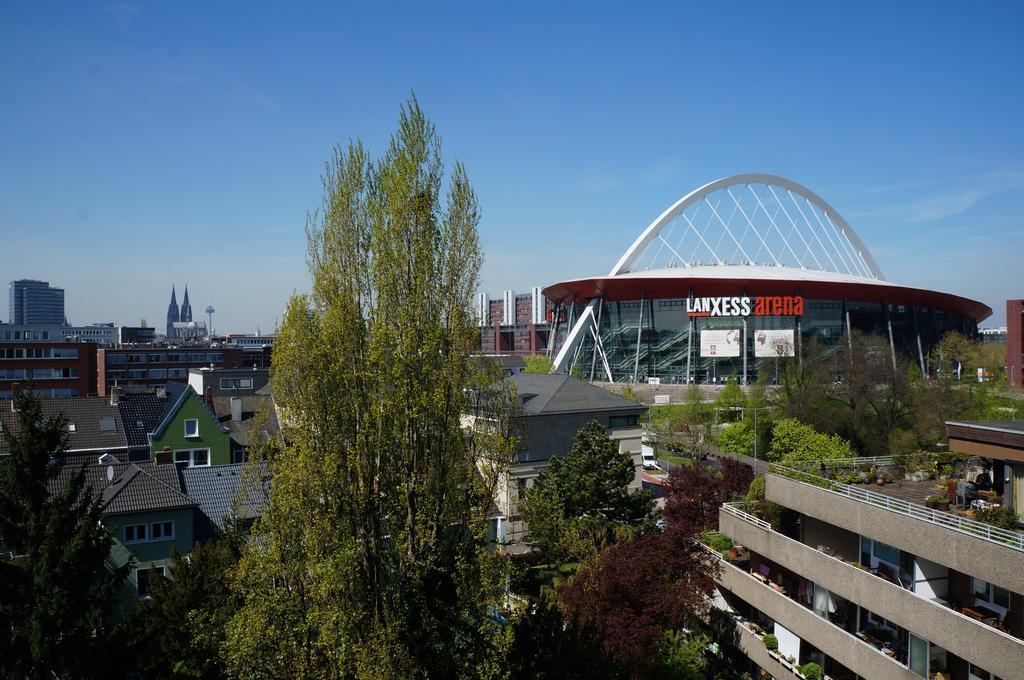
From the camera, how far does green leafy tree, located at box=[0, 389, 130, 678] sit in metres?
16.2

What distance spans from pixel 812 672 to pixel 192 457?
102 feet

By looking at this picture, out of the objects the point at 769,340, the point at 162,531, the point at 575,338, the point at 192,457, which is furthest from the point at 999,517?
the point at 575,338

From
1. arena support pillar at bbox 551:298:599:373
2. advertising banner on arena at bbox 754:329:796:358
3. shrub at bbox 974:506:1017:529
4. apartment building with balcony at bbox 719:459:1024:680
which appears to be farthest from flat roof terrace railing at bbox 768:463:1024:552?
arena support pillar at bbox 551:298:599:373

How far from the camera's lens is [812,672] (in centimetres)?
2045

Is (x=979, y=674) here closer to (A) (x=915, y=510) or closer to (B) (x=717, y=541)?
(A) (x=915, y=510)

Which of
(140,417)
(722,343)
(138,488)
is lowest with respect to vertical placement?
(138,488)

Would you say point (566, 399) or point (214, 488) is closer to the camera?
point (214, 488)

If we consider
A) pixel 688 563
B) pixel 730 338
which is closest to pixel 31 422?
pixel 688 563

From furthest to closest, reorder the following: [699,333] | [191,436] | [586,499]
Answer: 1. [699,333]
2. [191,436]
3. [586,499]

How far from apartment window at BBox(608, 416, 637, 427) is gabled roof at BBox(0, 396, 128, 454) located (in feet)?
89.9

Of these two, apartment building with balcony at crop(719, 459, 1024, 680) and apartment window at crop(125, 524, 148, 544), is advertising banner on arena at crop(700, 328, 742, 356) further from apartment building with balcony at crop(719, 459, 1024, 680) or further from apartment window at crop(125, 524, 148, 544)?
apartment window at crop(125, 524, 148, 544)

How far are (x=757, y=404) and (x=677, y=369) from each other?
24973 mm

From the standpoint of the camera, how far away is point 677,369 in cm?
9150

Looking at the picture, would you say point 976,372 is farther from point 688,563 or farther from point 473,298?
point 473,298
